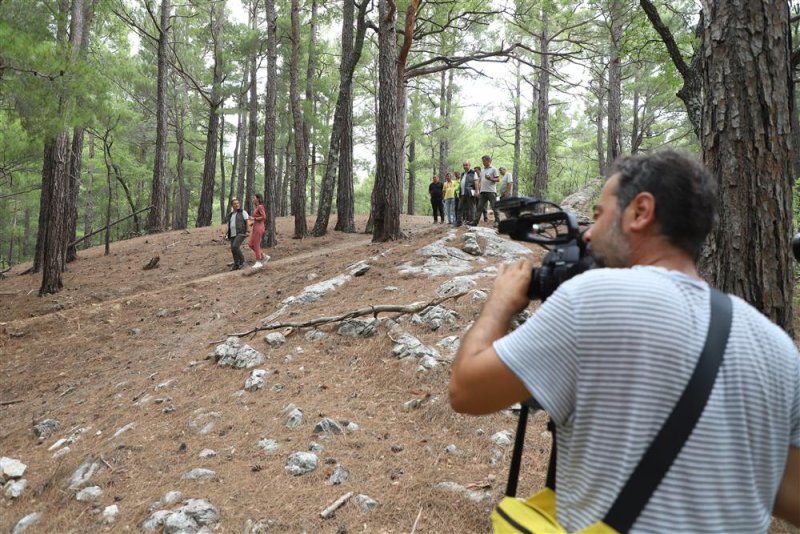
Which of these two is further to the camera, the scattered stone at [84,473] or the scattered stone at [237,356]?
the scattered stone at [237,356]

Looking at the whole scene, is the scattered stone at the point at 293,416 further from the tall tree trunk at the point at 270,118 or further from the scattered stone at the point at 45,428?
the tall tree trunk at the point at 270,118

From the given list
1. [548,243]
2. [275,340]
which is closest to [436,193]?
[275,340]

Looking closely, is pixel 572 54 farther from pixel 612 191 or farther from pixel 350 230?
pixel 612 191

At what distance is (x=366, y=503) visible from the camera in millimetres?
3186

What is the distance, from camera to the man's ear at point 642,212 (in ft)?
4.23

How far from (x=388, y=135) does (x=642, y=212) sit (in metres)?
10.0

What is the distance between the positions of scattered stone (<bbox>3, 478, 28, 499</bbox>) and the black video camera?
15.1 ft

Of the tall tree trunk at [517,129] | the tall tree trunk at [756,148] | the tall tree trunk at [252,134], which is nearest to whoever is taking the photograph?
the tall tree trunk at [756,148]

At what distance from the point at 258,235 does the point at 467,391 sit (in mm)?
11769

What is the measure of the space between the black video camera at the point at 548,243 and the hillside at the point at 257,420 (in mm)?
2020

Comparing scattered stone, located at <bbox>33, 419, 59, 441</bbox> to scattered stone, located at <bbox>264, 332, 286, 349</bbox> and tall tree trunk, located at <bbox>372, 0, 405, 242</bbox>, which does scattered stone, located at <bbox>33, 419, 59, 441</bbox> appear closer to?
scattered stone, located at <bbox>264, 332, 286, 349</bbox>

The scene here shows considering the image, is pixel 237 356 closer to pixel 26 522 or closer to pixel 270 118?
pixel 26 522

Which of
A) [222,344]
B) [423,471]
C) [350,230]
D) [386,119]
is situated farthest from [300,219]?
[423,471]

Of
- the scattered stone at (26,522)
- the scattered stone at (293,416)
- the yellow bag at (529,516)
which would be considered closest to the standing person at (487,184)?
the scattered stone at (293,416)
